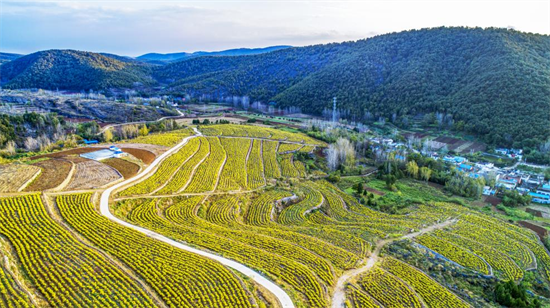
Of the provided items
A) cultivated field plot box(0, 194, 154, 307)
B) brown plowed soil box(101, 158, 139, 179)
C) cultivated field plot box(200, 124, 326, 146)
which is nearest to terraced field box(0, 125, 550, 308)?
cultivated field plot box(0, 194, 154, 307)

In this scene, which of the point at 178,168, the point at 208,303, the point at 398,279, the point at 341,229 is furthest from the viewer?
the point at 178,168

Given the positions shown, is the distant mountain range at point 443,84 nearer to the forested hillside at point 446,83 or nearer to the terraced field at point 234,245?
the forested hillside at point 446,83

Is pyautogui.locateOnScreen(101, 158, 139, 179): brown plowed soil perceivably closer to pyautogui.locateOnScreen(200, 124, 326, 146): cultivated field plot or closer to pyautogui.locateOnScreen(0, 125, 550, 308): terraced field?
pyautogui.locateOnScreen(0, 125, 550, 308): terraced field

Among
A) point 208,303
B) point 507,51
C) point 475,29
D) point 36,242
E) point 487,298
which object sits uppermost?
point 475,29

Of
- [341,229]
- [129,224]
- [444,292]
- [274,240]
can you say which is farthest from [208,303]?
[341,229]

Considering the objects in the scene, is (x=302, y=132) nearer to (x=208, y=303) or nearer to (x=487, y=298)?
(x=487, y=298)

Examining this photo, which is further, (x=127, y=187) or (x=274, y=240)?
(x=127, y=187)
